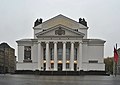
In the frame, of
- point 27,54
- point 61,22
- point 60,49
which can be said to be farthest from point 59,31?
point 27,54

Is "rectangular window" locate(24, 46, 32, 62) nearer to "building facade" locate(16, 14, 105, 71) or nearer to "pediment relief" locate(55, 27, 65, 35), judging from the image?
"building facade" locate(16, 14, 105, 71)

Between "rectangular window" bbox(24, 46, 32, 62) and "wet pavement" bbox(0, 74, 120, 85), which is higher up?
"rectangular window" bbox(24, 46, 32, 62)

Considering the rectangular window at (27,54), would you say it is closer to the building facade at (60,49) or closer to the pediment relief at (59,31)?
the building facade at (60,49)

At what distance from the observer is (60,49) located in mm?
99562

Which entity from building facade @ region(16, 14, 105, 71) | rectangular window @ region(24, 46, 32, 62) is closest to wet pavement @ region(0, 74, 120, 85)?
building facade @ region(16, 14, 105, 71)

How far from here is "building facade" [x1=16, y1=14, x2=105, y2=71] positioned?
315 feet

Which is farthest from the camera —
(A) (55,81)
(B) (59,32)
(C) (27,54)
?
(C) (27,54)

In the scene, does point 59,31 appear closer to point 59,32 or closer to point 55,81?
point 59,32

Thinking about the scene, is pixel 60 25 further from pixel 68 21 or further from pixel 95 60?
pixel 95 60

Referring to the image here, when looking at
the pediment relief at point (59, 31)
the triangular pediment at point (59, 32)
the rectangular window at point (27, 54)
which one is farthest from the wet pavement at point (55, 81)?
the rectangular window at point (27, 54)

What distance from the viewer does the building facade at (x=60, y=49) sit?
96.1m

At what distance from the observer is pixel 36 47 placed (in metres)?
102

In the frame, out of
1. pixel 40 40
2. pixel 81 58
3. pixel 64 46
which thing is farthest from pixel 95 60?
pixel 40 40

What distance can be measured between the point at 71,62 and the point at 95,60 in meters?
9.72
